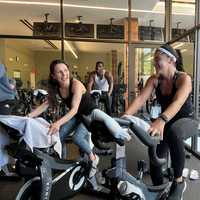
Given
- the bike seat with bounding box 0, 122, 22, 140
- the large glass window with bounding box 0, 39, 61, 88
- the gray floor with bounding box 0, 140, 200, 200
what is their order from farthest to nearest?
the large glass window with bounding box 0, 39, 61, 88, the gray floor with bounding box 0, 140, 200, 200, the bike seat with bounding box 0, 122, 22, 140

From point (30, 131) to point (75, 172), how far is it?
2.13ft

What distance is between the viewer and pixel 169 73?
2.42 meters

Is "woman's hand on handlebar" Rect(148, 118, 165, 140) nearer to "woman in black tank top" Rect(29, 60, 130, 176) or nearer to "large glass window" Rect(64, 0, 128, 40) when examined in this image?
"woman in black tank top" Rect(29, 60, 130, 176)

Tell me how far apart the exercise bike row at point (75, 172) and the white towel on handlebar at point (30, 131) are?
0.06 m

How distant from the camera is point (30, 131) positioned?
213 centimetres

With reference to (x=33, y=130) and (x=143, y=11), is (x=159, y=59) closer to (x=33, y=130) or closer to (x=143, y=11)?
(x=33, y=130)

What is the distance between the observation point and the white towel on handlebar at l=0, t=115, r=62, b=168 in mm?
2125

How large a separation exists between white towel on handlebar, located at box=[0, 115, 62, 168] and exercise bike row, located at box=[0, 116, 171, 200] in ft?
0.19

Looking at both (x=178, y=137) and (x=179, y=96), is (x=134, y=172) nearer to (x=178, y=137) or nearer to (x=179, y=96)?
(x=178, y=137)

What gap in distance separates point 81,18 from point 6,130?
19.3 feet

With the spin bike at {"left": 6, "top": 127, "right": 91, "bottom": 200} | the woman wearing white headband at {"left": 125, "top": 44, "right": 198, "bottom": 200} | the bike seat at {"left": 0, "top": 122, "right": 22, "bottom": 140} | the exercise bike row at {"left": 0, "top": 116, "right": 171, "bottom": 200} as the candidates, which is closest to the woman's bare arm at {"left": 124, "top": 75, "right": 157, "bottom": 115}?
the woman wearing white headband at {"left": 125, "top": 44, "right": 198, "bottom": 200}

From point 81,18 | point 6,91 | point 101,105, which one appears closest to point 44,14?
point 81,18

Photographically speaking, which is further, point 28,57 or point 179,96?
point 28,57

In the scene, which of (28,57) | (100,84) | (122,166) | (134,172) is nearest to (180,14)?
(100,84)
